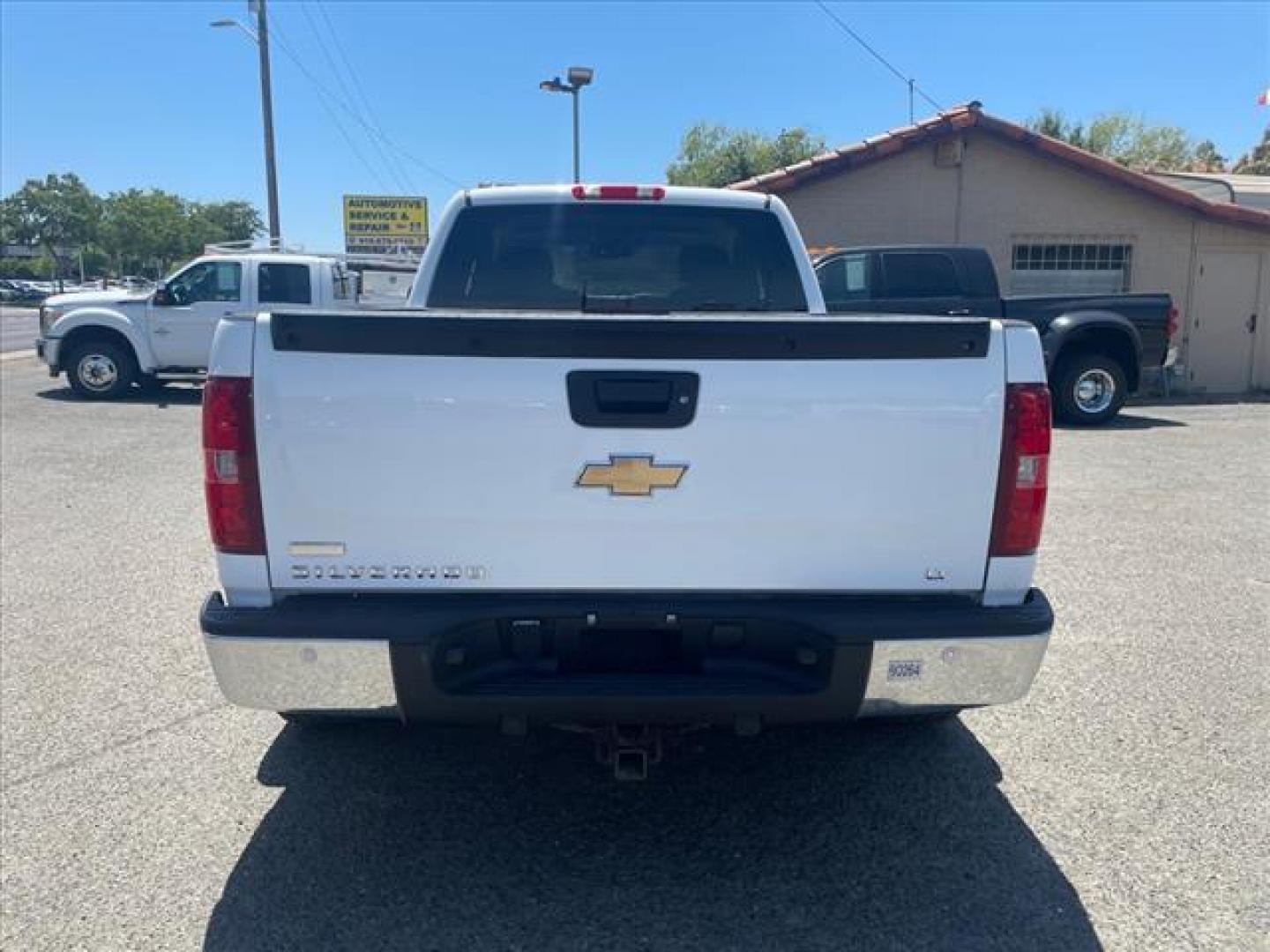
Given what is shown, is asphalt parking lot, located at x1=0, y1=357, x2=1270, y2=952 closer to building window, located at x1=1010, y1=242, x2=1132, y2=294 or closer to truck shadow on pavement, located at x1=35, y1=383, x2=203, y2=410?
truck shadow on pavement, located at x1=35, y1=383, x2=203, y2=410

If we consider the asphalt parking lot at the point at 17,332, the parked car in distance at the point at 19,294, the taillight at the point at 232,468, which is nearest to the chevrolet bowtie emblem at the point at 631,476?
the taillight at the point at 232,468

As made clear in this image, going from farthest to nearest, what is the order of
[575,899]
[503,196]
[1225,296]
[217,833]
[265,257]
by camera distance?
[1225,296]
[265,257]
[503,196]
[217,833]
[575,899]

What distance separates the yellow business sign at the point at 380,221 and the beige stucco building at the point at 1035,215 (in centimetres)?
1854

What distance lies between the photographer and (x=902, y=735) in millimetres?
4133

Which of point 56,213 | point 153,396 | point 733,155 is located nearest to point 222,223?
point 56,213

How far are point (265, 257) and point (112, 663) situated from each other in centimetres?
1146

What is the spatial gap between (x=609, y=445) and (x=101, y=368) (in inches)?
581

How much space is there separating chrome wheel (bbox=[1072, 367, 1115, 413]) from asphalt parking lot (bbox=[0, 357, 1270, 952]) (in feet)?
27.5

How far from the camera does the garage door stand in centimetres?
1747

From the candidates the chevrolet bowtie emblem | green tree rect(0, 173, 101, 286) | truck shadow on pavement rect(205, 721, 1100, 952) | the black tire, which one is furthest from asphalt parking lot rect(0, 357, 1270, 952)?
green tree rect(0, 173, 101, 286)

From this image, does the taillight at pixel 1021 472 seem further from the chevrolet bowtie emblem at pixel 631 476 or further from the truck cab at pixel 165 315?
the truck cab at pixel 165 315

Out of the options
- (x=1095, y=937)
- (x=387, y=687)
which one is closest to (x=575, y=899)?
(x=387, y=687)

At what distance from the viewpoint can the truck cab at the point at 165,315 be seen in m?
15.0

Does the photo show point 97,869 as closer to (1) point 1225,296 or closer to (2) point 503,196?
(2) point 503,196
